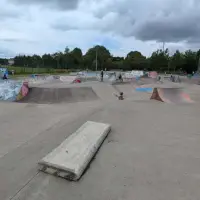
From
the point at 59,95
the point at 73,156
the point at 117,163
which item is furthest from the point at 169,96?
the point at 73,156

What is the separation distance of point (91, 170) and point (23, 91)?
13.4 meters

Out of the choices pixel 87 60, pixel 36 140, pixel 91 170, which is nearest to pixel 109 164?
pixel 91 170

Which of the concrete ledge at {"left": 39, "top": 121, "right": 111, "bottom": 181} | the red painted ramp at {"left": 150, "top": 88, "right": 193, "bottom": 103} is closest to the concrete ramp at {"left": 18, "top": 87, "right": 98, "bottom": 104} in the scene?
the red painted ramp at {"left": 150, "top": 88, "right": 193, "bottom": 103}

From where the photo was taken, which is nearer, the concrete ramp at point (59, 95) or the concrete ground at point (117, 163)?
the concrete ground at point (117, 163)

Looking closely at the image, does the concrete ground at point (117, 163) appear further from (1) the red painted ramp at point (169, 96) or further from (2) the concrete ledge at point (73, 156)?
(1) the red painted ramp at point (169, 96)

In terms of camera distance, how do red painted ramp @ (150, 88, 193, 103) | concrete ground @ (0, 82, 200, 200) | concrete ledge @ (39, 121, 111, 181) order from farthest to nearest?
1. red painted ramp @ (150, 88, 193, 103)
2. concrete ledge @ (39, 121, 111, 181)
3. concrete ground @ (0, 82, 200, 200)

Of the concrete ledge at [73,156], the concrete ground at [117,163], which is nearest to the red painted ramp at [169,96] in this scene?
the concrete ground at [117,163]

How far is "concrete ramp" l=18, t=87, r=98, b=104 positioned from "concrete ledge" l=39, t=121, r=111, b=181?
32.4 ft

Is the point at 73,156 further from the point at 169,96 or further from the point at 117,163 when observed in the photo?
the point at 169,96

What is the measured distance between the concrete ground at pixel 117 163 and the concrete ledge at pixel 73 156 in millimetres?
140

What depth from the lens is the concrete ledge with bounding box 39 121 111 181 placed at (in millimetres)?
4207

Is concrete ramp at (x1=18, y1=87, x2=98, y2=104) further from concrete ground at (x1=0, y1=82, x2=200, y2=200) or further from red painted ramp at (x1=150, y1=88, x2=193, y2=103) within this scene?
concrete ground at (x1=0, y1=82, x2=200, y2=200)

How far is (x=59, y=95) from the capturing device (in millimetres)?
16438

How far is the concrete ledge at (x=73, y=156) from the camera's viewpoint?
4.21m
